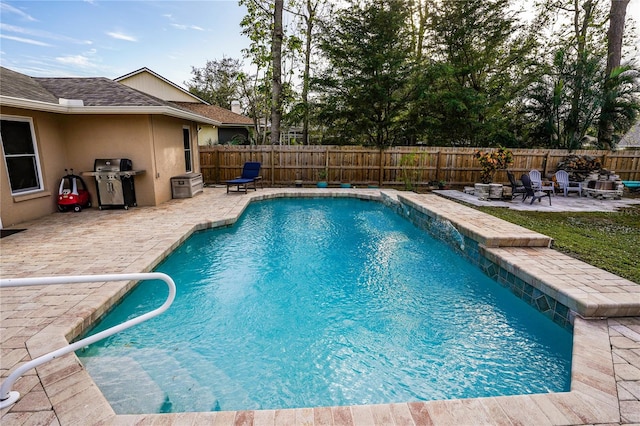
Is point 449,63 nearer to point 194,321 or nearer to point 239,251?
point 239,251

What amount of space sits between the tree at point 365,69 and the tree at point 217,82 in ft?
58.3

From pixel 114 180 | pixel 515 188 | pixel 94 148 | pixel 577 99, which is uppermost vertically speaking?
pixel 577 99

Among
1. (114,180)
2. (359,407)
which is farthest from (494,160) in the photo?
(114,180)

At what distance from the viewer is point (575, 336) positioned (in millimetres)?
2902

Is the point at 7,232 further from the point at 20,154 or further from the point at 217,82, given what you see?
the point at 217,82

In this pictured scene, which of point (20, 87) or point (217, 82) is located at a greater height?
point (217, 82)

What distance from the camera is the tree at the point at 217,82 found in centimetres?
2972

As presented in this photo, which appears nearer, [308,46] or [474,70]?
[474,70]

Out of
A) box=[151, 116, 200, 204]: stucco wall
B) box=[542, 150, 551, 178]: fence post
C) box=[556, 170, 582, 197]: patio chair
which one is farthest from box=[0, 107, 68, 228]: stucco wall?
box=[542, 150, 551, 178]: fence post

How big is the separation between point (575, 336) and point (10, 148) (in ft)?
30.4

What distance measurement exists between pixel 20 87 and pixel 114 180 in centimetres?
244

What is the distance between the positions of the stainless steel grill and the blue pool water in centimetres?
333

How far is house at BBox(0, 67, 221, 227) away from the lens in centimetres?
612

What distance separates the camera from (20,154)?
636 centimetres
